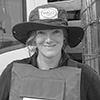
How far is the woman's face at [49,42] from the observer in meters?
1.43

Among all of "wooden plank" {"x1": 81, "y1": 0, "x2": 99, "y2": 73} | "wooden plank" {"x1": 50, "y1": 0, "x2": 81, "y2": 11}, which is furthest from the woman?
"wooden plank" {"x1": 50, "y1": 0, "x2": 81, "y2": 11}

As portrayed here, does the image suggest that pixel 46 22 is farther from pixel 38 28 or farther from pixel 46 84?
pixel 46 84

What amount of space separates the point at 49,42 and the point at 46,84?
210 millimetres

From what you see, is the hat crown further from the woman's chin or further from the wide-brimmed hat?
the woman's chin

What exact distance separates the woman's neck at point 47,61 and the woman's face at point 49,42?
0.05m

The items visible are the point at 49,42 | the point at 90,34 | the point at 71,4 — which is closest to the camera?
the point at 49,42

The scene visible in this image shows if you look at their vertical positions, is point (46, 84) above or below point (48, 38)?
below

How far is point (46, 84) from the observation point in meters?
1.43

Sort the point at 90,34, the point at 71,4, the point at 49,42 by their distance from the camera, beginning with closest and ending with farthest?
the point at 49,42 < the point at 90,34 < the point at 71,4

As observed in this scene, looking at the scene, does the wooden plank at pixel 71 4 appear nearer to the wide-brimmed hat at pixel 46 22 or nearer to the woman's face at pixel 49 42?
the wide-brimmed hat at pixel 46 22

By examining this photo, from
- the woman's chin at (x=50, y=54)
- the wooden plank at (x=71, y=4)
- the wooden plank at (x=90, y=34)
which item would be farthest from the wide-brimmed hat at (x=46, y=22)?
the wooden plank at (x=71, y=4)

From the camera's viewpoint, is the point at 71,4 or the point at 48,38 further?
the point at 71,4

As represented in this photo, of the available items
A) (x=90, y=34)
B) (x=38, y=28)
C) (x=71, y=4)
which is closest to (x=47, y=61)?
(x=38, y=28)

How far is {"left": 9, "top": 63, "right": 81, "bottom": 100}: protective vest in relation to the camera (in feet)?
4.62
